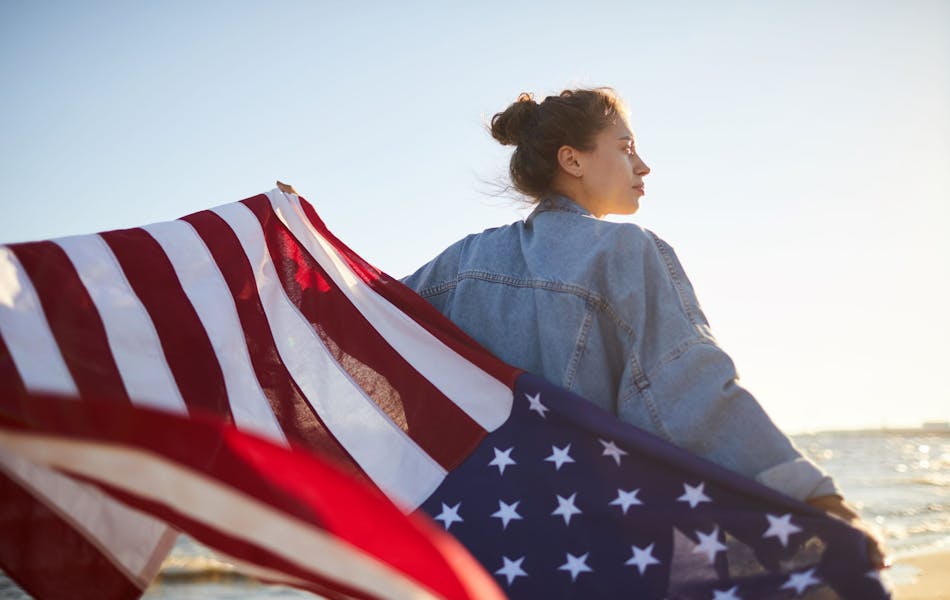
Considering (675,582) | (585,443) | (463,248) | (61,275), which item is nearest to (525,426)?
(585,443)

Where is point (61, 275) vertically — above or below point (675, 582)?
above

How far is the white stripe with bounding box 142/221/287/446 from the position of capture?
2.15m

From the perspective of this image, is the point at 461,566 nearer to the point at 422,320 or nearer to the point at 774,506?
the point at 774,506

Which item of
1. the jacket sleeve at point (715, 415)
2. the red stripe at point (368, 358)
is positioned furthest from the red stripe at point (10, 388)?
the jacket sleeve at point (715, 415)

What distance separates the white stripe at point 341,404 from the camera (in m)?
2.22

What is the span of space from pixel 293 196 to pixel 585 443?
58.0 inches

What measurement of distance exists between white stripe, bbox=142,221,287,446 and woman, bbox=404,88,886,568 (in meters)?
0.78

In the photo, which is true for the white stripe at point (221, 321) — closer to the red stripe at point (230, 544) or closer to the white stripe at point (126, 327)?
the white stripe at point (126, 327)

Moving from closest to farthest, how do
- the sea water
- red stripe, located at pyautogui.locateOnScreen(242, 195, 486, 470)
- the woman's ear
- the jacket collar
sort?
red stripe, located at pyautogui.locateOnScreen(242, 195, 486, 470) → the jacket collar → the woman's ear → the sea water

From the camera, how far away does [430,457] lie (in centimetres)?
225

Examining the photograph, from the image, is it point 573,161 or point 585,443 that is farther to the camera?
point 573,161

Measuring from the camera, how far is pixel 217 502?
1.22 meters

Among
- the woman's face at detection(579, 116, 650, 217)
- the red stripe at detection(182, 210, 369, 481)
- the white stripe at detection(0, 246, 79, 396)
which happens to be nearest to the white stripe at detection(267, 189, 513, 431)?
the red stripe at detection(182, 210, 369, 481)

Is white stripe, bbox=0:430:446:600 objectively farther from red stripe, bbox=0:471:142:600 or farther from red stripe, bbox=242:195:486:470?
red stripe, bbox=242:195:486:470
